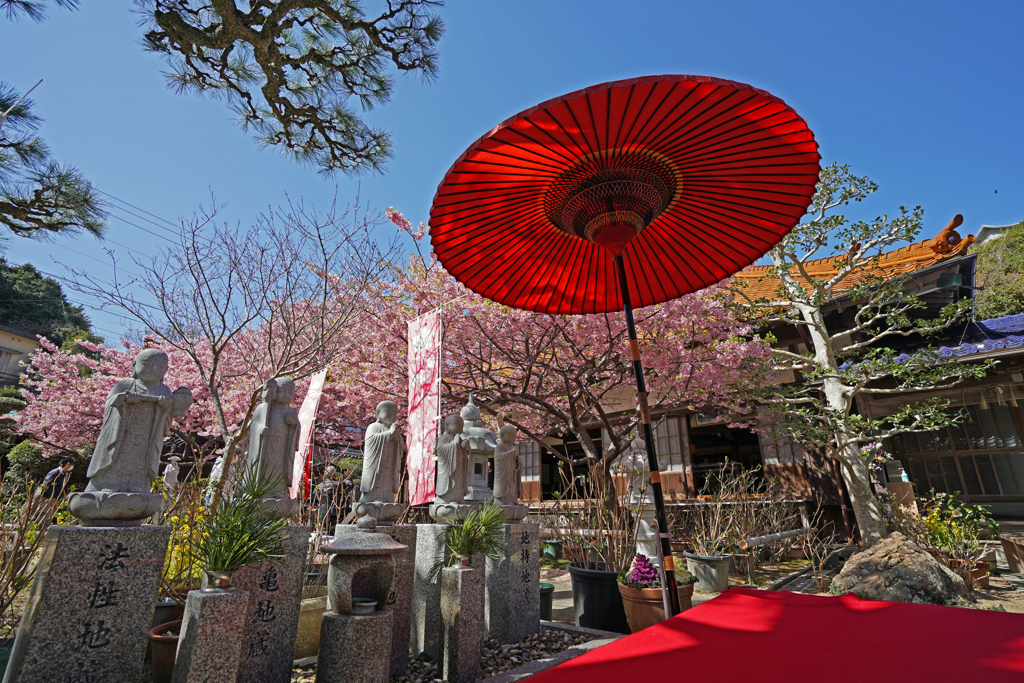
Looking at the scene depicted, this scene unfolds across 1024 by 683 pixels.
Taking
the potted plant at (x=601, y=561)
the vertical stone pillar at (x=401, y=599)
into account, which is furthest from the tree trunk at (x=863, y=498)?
the vertical stone pillar at (x=401, y=599)

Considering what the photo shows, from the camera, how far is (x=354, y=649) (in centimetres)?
312

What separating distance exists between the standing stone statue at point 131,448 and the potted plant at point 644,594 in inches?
167

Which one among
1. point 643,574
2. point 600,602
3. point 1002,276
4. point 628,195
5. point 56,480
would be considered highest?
point 1002,276

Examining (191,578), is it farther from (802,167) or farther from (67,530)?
(802,167)

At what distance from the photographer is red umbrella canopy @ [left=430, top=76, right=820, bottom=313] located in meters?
2.29

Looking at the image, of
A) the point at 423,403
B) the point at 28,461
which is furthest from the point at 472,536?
the point at 28,461

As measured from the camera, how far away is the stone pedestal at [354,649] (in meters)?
3.10

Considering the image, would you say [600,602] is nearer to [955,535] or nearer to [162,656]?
[162,656]

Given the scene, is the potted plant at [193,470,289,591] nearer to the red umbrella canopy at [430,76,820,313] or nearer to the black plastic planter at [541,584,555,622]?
the red umbrella canopy at [430,76,820,313]

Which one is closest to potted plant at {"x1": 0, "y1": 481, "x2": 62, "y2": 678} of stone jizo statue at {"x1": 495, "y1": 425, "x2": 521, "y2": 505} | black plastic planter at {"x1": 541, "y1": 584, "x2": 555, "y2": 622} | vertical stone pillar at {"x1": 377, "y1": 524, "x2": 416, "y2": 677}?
vertical stone pillar at {"x1": 377, "y1": 524, "x2": 416, "y2": 677}

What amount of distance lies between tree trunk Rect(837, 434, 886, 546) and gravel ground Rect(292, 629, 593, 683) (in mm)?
5717

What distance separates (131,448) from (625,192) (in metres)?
3.46

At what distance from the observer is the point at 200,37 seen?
589 cm

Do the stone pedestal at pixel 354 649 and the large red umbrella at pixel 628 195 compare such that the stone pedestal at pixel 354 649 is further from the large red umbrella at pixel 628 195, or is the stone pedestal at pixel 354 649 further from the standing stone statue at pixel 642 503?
the standing stone statue at pixel 642 503
